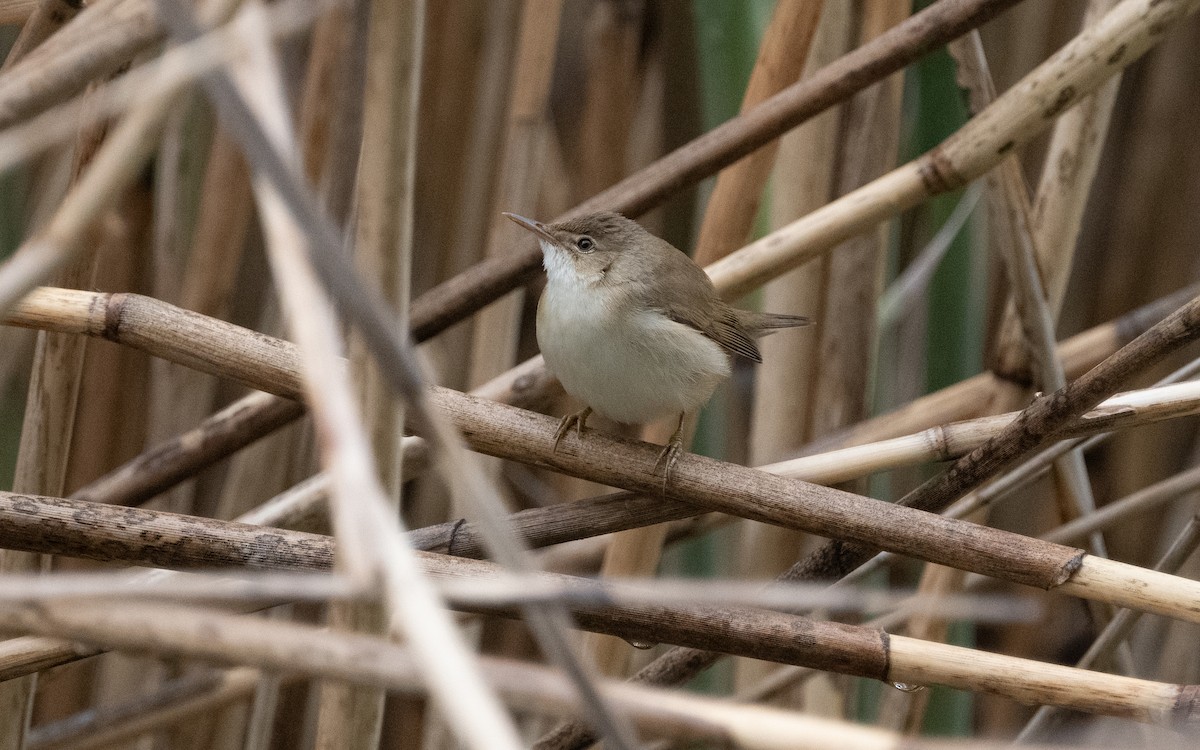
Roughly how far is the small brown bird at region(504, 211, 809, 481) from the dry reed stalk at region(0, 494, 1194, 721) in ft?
1.99

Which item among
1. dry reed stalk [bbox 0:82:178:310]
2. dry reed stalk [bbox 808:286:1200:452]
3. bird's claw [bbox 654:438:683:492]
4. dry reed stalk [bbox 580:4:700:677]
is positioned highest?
dry reed stalk [bbox 580:4:700:677]

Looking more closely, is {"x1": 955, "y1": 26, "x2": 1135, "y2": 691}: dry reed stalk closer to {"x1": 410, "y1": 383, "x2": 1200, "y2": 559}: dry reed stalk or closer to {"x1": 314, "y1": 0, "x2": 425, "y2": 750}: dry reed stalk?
{"x1": 410, "y1": 383, "x2": 1200, "y2": 559}: dry reed stalk

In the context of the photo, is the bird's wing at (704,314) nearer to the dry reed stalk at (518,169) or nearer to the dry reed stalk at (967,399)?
the dry reed stalk at (967,399)

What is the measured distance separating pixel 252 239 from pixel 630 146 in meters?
0.98

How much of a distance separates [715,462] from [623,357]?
1.56 ft

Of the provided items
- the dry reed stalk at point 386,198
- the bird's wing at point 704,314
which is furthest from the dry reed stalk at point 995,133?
the dry reed stalk at point 386,198

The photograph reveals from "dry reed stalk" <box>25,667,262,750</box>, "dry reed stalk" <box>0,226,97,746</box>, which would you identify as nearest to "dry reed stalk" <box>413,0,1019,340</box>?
"dry reed stalk" <box>0,226,97,746</box>

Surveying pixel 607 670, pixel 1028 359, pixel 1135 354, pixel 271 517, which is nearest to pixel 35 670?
pixel 271 517

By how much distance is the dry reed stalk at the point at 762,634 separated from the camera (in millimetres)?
1163

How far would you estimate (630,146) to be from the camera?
2.57 metres

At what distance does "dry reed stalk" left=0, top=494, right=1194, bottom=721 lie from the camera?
1163 mm

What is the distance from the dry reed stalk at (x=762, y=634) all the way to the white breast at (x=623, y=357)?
2.21 ft

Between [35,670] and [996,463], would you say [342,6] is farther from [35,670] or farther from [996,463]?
[996,463]

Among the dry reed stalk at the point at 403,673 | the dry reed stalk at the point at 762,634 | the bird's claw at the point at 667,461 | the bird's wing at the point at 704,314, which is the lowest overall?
the dry reed stalk at the point at 403,673
